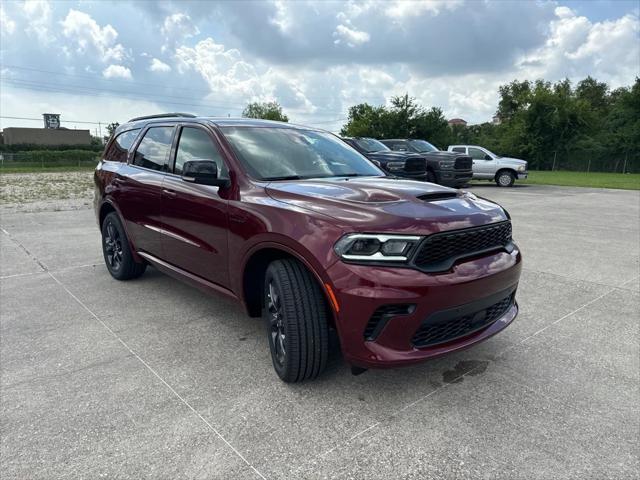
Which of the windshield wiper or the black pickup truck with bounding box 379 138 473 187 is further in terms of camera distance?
the black pickup truck with bounding box 379 138 473 187

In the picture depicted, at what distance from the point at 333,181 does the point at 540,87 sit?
46405 mm

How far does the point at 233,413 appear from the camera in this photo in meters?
2.54

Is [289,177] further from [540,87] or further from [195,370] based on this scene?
[540,87]

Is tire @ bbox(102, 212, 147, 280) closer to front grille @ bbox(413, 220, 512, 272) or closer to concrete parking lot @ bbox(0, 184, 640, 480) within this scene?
concrete parking lot @ bbox(0, 184, 640, 480)

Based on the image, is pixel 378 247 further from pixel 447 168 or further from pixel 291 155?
pixel 447 168

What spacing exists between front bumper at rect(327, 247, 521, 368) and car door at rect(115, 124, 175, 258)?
2.30m

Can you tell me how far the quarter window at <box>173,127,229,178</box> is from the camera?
3.38 meters

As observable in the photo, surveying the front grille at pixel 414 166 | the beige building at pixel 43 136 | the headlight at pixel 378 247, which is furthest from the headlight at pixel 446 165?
the beige building at pixel 43 136

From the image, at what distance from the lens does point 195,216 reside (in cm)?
349

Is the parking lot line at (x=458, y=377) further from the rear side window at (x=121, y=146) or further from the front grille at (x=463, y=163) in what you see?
the front grille at (x=463, y=163)

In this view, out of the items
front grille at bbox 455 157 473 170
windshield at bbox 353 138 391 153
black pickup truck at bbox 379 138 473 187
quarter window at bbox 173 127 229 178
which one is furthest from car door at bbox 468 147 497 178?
quarter window at bbox 173 127 229 178

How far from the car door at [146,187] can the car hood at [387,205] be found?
1.51m

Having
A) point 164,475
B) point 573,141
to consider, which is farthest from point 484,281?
point 573,141

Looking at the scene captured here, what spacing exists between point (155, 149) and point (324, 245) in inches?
102
